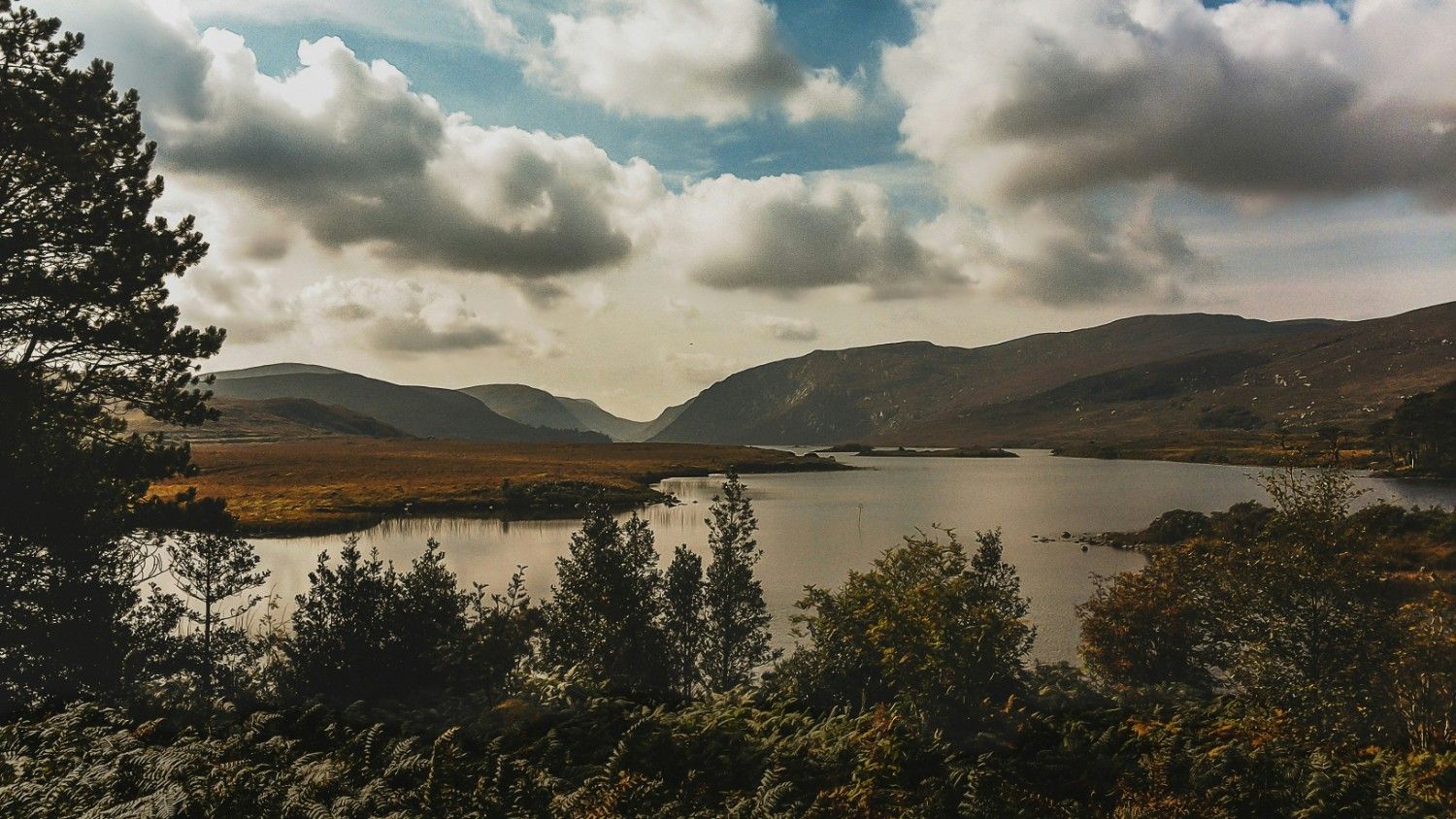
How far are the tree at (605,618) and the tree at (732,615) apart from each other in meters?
5.30

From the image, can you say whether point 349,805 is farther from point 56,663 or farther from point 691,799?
point 56,663

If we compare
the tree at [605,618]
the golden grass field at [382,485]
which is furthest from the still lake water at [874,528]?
the tree at [605,618]

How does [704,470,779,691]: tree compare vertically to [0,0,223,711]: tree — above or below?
below

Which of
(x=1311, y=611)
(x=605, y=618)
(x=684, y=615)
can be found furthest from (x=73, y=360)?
(x=1311, y=611)

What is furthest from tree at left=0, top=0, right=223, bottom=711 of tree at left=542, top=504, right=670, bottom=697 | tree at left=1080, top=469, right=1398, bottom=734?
tree at left=1080, top=469, right=1398, bottom=734

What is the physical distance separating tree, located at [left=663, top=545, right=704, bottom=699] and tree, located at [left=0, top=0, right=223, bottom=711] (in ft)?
63.1

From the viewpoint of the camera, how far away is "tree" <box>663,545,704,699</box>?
34.8 metres

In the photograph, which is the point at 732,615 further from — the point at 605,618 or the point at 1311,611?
the point at 1311,611

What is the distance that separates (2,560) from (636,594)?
1875cm

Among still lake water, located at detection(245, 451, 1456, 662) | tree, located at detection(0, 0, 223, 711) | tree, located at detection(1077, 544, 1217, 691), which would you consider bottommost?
still lake water, located at detection(245, 451, 1456, 662)

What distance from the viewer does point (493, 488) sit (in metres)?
120

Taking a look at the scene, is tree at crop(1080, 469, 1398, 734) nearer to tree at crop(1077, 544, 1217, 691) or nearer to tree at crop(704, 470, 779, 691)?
tree at crop(1077, 544, 1217, 691)

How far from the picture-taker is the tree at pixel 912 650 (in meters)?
24.3

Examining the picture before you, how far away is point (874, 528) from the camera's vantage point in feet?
272
